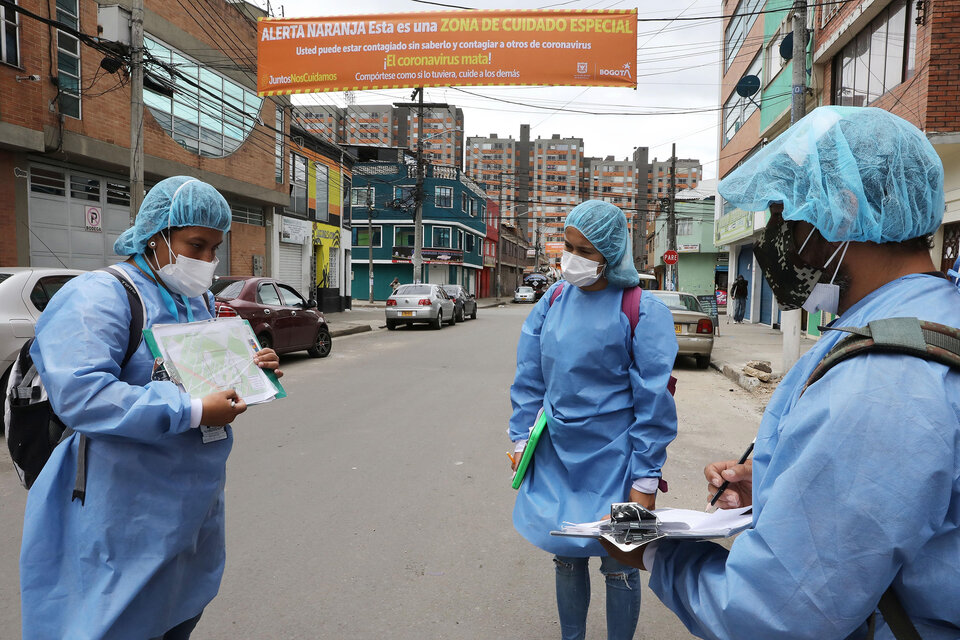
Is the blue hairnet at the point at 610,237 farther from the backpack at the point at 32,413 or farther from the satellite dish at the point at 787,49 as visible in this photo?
the satellite dish at the point at 787,49

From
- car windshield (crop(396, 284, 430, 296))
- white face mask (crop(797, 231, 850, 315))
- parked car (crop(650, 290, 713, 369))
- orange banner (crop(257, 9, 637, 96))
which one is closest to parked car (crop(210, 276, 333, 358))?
orange banner (crop(257, 9, 637, 96))

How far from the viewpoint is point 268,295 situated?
35.8 feet

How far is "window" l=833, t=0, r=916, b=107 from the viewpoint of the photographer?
10.3m

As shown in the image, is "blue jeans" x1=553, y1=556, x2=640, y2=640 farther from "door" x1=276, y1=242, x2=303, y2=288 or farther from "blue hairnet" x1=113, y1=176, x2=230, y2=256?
"door" x1=276, y1=242, x2=303, y2=288

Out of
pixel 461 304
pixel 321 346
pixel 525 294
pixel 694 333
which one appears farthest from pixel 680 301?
pixel 525 294

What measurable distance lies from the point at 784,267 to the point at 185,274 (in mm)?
1740

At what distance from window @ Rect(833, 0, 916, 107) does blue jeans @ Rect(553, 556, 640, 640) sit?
11.3 meters

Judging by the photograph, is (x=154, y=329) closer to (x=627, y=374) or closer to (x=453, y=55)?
(x=627, y=374)

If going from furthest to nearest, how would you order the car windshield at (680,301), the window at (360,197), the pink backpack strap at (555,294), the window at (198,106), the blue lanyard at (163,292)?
the window at (360,197)
the window at (198,106)
the car windshield at (680,301)
the pink backpack strap at (555,294)
the blue lanyard at (163,292)

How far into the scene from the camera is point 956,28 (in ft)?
30.1

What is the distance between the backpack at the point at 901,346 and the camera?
91cm

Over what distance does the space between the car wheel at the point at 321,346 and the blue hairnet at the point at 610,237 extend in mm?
10221

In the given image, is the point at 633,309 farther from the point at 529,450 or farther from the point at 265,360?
the point at 265,360

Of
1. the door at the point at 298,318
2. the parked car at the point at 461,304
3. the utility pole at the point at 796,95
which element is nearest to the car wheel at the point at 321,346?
the door at the point at 298,318
